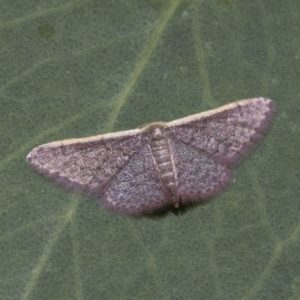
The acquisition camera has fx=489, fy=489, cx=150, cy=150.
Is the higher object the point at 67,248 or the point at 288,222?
the point at 67,248

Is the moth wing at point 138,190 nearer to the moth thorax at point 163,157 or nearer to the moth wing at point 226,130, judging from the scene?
the moth thorax at point 163,157

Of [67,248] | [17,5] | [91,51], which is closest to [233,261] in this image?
[67,248]

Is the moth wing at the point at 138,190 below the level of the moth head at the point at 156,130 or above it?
below

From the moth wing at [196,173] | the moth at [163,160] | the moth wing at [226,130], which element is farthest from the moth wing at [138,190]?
the moth wing at [226,130]

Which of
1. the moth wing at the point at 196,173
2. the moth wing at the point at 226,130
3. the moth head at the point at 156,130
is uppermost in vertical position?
the moth head at the point at 156,130

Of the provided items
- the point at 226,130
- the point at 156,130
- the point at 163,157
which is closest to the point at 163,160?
the point at 163,157

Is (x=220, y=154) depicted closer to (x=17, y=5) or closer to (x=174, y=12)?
(x=174, y=12)
